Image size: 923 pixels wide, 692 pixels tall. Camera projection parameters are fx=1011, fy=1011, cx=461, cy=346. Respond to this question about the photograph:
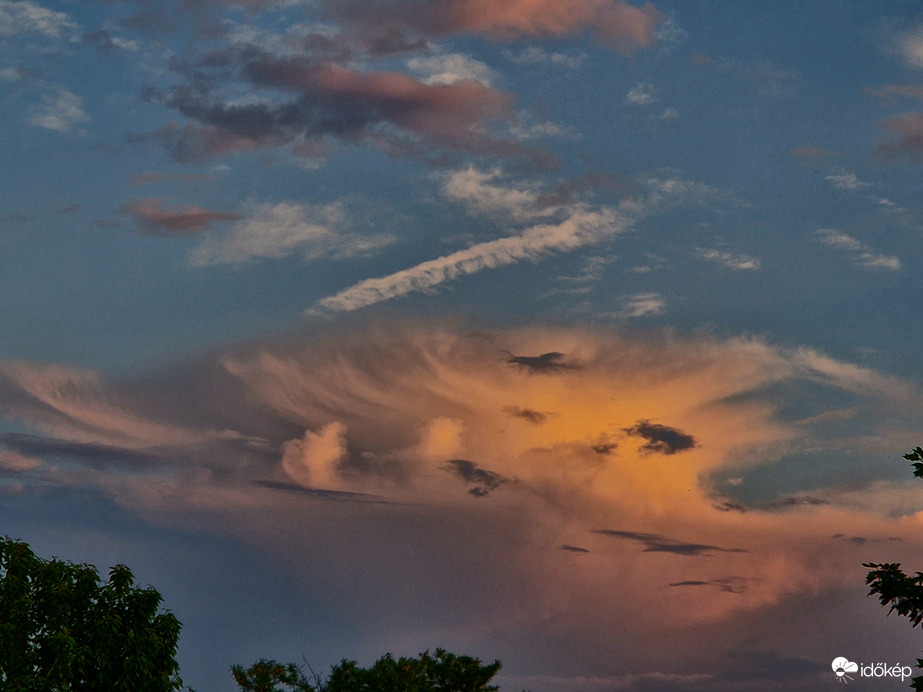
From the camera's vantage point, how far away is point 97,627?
31.9 metres

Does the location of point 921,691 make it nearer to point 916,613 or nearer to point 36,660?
point 916,613

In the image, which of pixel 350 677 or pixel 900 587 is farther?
pixel 350 677

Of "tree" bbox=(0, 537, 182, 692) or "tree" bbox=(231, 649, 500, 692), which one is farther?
"tree" bbox=(231, 649, 500, 692)

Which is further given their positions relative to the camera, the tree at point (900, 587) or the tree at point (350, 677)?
the tree at point (350, 677)

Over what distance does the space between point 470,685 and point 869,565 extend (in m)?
47.6

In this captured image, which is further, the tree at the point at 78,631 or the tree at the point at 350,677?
the tree at the point at 350,677

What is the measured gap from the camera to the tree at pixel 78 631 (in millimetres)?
30578

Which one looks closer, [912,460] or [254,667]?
[912,460]

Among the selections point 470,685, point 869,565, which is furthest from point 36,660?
point 470,685

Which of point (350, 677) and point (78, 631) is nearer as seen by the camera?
point (78, 631)

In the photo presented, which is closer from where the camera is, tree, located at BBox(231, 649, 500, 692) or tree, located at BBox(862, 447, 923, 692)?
tree, located at BBox(862, 447, 923, 692)

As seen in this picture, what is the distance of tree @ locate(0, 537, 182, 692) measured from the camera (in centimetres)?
3058

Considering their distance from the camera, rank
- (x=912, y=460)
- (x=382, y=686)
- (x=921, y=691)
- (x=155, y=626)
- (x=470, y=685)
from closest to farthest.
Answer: (x=921, y=691)
(x=912, y=460)
(x=155, y=626)
(x=382, y=686)
(x=470, y=685)

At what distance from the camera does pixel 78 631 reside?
107 feet
